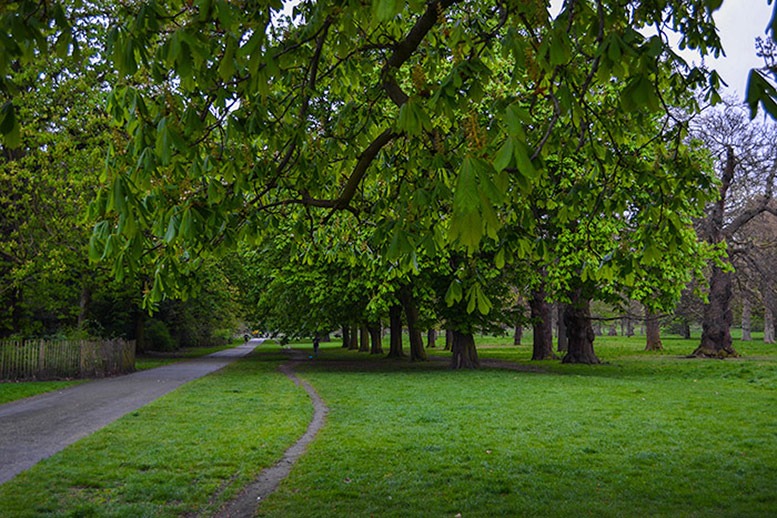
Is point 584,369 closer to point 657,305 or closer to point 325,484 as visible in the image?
point 657,305

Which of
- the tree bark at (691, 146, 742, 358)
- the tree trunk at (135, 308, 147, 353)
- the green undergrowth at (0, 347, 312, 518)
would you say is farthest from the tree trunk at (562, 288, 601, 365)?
the tree trunk at (135, 308, 147, 353)

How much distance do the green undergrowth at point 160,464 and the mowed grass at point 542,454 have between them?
78cm

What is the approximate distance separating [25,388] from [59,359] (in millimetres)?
3393

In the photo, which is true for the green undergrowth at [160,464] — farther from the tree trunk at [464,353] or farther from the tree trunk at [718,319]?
the tree trunk at [718,319]

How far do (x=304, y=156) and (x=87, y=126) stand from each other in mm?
16756

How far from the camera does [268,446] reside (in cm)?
845

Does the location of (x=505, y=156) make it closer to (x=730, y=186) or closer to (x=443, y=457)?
(x=443, y=457)

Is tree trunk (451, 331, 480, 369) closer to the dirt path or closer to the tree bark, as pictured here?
the tree bark

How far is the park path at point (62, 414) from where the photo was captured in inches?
317

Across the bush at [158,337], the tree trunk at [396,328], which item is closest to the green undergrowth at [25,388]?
the tree trunk at [396,328]

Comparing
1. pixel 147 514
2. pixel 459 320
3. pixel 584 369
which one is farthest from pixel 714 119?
pixel 147 514

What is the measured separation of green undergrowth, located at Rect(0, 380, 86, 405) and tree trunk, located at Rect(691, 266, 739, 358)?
26231 mm

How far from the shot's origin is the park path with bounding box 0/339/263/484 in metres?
8.06

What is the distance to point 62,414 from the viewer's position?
458 inches
